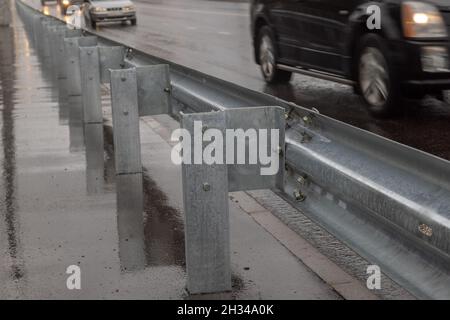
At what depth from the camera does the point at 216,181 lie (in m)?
4.31

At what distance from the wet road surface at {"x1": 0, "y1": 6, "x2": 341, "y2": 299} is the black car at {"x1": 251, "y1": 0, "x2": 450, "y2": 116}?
2421 mm

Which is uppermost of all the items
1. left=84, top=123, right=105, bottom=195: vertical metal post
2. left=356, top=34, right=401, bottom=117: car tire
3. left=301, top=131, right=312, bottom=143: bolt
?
left=301, top=131, right=312, bottom=143: bolt

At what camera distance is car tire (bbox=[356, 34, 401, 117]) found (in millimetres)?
8734

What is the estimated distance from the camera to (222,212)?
4.36 meters

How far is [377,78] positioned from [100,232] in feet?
14.5

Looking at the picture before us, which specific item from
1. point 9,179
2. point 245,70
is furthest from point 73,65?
point 9,179

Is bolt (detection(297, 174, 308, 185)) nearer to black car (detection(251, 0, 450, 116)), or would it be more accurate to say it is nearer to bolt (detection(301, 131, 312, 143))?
bolt (detection(301, 131, 312, 143))
